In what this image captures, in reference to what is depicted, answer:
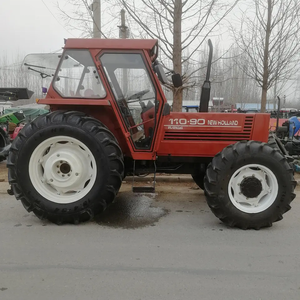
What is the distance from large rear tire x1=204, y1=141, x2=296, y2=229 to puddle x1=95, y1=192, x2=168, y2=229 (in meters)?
0.94

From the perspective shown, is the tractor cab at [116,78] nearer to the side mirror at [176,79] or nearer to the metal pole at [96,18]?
the side mirror at [176,79]

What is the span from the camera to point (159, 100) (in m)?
4.17

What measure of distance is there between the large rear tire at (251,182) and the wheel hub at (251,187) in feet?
0.04

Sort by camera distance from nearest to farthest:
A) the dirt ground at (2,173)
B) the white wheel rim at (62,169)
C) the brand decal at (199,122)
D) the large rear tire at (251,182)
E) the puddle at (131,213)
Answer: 1. the large rear tire at (251,182)
2. the white wheel rim at (62,169)
3. the puddle at (131,213)
4. the brand decal at (199,122)
5. the dirt ground at (2,173)

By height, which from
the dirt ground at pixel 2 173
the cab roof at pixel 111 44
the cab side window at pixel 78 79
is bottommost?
the dirt ground at pixel 2 173

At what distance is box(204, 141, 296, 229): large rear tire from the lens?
150 inches

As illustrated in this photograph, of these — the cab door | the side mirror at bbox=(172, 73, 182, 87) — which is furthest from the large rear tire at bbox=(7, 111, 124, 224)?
the side mirror at bbox=(172, 73, 182, 87)

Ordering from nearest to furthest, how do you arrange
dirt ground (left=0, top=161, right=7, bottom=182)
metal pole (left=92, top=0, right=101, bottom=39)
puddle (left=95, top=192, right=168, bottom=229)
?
puddle (left=95, top=192, right=168, bottom=229)
dirt ground (left=0, top=161, right=7, bottom=182)
metal pole (left=92, top=0, right=101, bottom=39)

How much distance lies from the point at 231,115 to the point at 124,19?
4511 mm

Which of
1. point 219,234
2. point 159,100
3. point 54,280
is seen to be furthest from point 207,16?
point 54,280

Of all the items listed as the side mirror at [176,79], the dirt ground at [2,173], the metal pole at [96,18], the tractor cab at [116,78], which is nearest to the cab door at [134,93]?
the tractor cab at [116,78]

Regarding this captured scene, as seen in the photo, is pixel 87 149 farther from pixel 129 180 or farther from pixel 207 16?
pixel 207 16

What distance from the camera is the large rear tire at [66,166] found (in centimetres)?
385

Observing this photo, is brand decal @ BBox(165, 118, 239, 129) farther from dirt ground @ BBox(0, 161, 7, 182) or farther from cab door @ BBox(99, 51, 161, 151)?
dirt ground @ BBox(0, 161, 7, 182)
